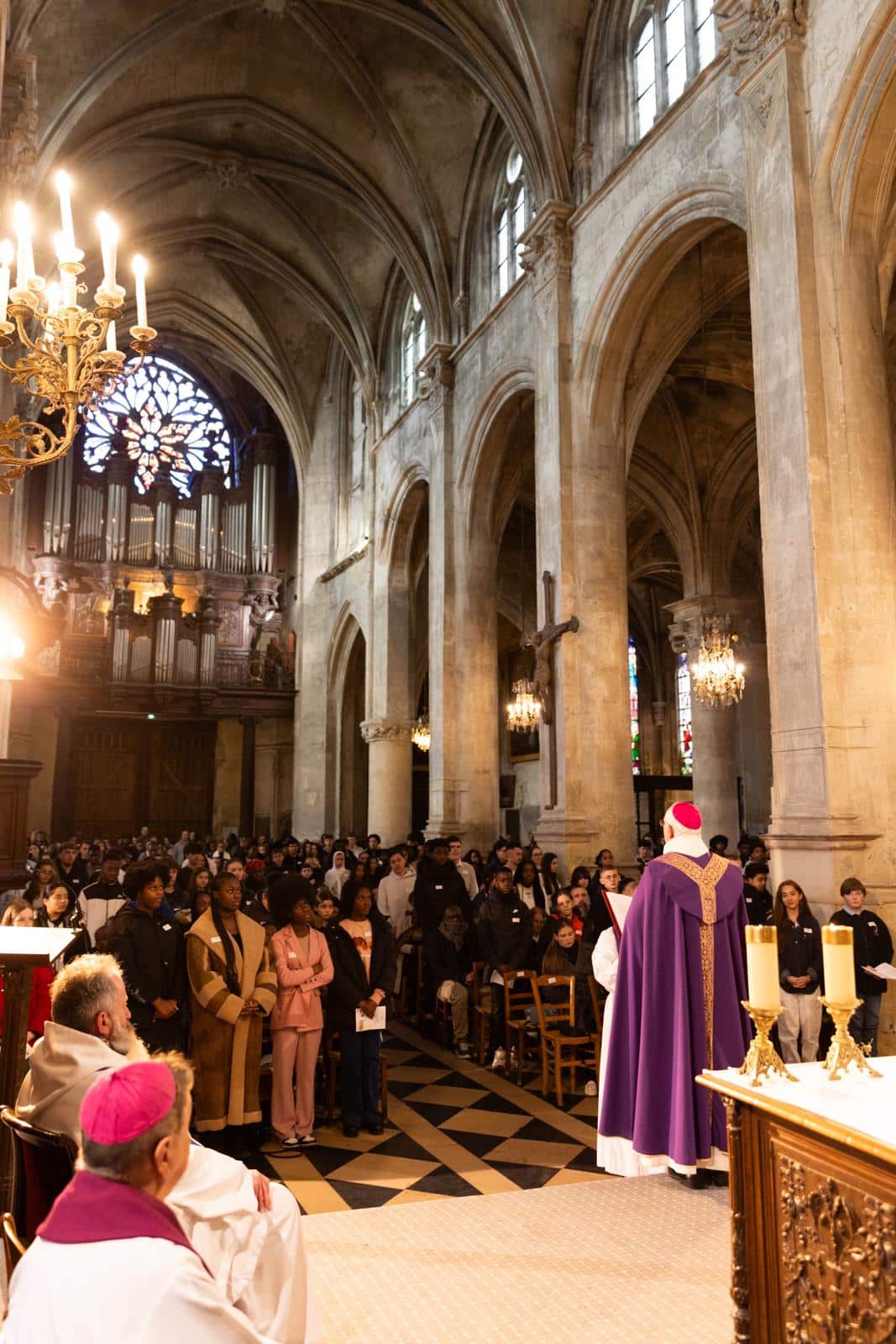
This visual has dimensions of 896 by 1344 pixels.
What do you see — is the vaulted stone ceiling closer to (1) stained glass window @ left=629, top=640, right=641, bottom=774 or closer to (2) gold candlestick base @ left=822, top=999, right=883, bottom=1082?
(1) stained glass window @ left=629, top=640, right=641, bottom=774

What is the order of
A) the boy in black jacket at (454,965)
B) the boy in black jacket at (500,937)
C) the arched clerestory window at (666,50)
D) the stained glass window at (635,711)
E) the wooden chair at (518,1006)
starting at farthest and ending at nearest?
1. the stained glass window at (635,711)
2. the arched clerestory window at (666,50)
3. the boy in black jacket at (454,965)
4. the boy in black jacket at (500,937)
5. the wooden chair at (518,1006)

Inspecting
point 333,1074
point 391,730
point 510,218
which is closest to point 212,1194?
point 333,1074

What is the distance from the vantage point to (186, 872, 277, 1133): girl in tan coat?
5.55m

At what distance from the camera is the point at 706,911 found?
4.98 metres

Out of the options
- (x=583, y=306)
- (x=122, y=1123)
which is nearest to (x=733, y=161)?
(x=583, y=306)

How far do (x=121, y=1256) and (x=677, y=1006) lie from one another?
3.60 metres

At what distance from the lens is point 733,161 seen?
9648 millimetres

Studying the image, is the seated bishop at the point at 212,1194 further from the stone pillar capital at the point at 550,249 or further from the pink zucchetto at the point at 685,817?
the stone pillar capital at the point at 550,249

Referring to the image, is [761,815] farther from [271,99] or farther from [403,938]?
[271,99]

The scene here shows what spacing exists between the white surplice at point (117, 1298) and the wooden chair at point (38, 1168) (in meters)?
0.97

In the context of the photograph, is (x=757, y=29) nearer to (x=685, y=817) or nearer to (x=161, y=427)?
(x=685, y=817)

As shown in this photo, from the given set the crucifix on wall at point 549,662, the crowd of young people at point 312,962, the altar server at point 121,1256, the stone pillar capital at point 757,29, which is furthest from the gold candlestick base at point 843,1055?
the crucifix on wall at point 549,662

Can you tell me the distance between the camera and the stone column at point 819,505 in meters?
7.56

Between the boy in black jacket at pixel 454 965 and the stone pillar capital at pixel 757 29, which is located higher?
the stone pillar capital at pixel 757 29
